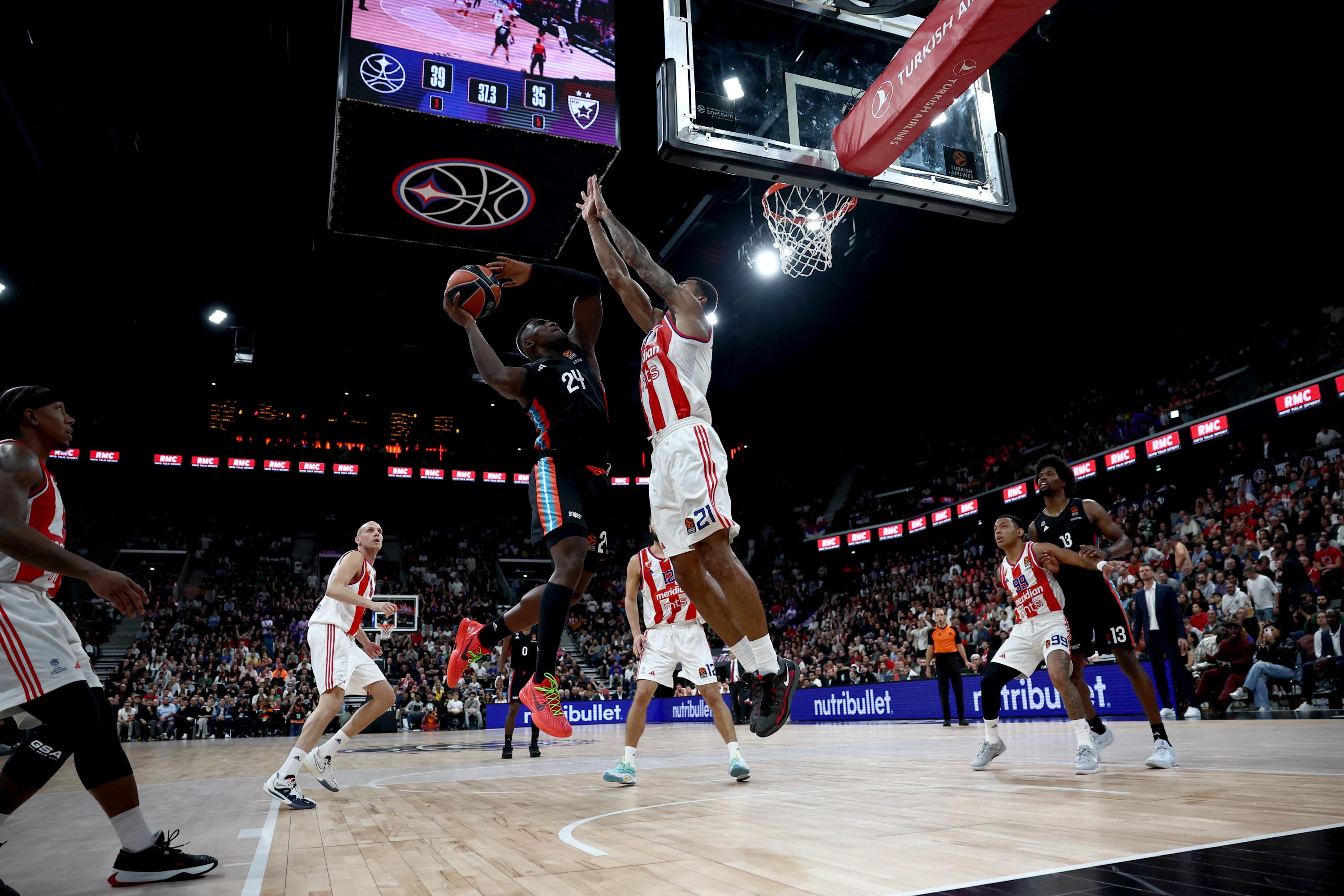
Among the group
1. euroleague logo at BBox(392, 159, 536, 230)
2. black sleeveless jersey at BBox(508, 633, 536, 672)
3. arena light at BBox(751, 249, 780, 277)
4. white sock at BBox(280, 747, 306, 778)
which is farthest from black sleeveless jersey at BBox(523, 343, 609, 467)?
arena light at BBox(751, 249, 780, 277)

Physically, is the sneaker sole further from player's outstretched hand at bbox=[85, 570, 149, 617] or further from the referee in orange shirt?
the referee in orange shirt

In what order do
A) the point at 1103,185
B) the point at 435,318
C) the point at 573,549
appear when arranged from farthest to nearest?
the point at 435,318 → the point at 1103,185 → the point at 573,549

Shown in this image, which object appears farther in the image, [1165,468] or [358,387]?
[358,387]

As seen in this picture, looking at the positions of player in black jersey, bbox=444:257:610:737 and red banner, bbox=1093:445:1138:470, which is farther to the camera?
red banner, bbox=1093:445:1138:470

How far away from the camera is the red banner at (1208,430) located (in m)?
15.7

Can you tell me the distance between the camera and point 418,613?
24188 mm

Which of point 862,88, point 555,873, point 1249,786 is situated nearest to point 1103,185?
point 862,88

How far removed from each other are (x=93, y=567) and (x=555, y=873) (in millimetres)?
1637

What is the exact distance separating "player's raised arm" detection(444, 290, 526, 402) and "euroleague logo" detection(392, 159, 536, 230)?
3113mm

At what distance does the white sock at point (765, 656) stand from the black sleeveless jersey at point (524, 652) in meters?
2.11

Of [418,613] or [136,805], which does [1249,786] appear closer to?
[136,805]

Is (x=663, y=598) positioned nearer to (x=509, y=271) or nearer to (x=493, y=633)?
(x=493, y=633)

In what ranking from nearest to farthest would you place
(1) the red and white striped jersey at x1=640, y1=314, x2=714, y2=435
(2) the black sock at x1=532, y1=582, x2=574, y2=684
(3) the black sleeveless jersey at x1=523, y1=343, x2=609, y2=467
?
(1) the red and white striped jersey at x1=640, y1=314, x2=714, y2=435 < (2) the black sock at x1=532, y1=582, x2=574, y2=684 < (3) the black sleeveless jersey at x1=523, y1=343, x2=609, y2=467

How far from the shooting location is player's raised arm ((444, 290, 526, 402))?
4.37 metres
